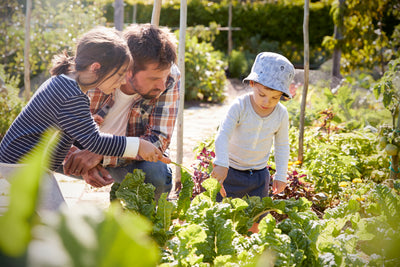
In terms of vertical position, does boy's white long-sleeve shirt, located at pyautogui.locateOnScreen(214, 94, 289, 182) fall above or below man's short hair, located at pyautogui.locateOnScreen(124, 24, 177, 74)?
below

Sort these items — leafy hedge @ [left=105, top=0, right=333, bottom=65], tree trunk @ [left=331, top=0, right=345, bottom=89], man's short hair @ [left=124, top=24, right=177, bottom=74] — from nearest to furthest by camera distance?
man's short hair @ [left=124, top=24, right=177, bottom=74], tree trunk @ [left=331, top=0, right=345, bottom=89], leafy hedge @ [left=105, top=0, right=333, bottom=65]

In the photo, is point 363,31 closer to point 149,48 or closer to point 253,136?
point 253,136

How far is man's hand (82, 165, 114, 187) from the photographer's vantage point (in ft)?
7.10

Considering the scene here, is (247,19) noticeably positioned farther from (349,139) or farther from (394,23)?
(349,139)

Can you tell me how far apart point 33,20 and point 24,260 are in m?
8.09

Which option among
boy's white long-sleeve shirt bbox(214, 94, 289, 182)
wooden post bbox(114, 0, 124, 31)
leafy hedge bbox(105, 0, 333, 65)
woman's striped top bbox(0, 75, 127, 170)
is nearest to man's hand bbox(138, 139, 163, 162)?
woman's striped top bbox(0, 75, 127, 170)

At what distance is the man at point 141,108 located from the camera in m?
2.14

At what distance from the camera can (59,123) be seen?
1.80 meters

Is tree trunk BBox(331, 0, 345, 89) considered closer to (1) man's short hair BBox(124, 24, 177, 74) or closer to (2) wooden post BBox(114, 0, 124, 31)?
(2) wooden post BBox(114, 0, 124, 31)

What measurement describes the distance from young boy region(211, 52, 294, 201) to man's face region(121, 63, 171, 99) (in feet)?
1.36

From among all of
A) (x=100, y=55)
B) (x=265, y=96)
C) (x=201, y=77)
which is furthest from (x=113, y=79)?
(x=201, y=77)

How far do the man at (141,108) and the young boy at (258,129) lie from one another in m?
0.35

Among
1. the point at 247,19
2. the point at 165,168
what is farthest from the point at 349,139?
the point at 247,19

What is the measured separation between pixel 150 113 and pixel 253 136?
62 cm
